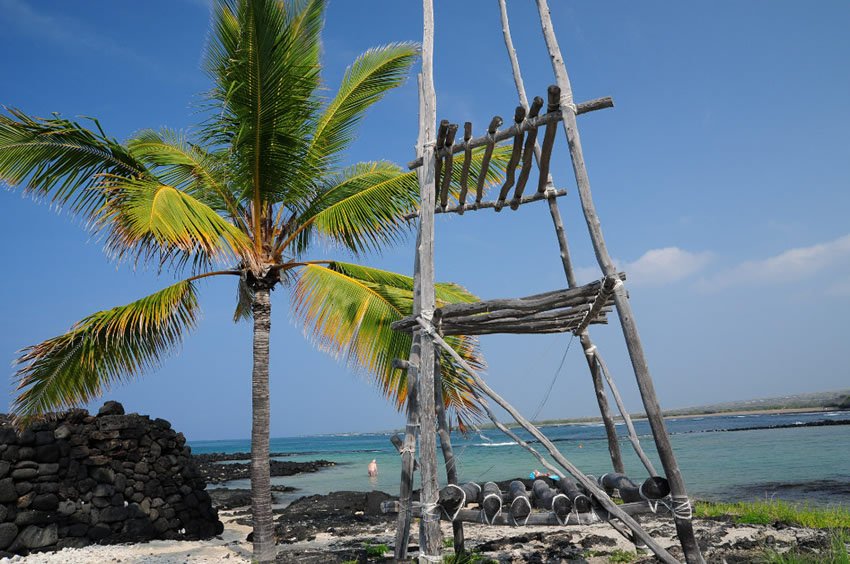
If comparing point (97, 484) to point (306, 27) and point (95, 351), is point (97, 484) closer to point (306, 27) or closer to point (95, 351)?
point (95, 351)

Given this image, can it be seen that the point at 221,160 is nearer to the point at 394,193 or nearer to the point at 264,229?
the point at 264,229

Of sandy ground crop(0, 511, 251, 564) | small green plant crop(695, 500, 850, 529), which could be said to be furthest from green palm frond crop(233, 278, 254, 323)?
small green plant crop(695, 500, 850, 529)

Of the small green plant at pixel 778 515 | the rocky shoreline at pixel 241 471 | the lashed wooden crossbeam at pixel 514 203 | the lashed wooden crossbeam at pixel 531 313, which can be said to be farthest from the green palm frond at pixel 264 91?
the rocky shoreline at pixel 241 471

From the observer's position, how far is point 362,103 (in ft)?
28.2

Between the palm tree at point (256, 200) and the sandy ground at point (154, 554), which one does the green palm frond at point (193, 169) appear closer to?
the palm tree at point (256, 200)

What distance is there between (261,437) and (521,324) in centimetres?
415

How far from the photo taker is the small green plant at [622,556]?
636 centimetres

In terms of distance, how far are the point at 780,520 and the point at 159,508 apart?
9.44 meters

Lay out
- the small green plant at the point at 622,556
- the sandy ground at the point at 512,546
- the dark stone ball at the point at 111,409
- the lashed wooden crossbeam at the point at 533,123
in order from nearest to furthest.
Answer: the lashed wooden crossbeam at the point at 533,123
the small green plant at the point at 622,556
the sandy ground at the point at 512,546
the dark stone ball at the point at 111,409

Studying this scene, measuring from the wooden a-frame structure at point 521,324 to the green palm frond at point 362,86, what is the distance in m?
2.35

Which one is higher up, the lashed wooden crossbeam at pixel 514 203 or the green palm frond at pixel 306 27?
the green palm frond at pixel 306 27

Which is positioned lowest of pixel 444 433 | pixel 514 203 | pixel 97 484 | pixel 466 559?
pixel 466 559

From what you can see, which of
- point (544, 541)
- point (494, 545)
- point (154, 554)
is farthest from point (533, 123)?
point (154, 554)

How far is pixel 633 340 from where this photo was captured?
4191 millimetres
